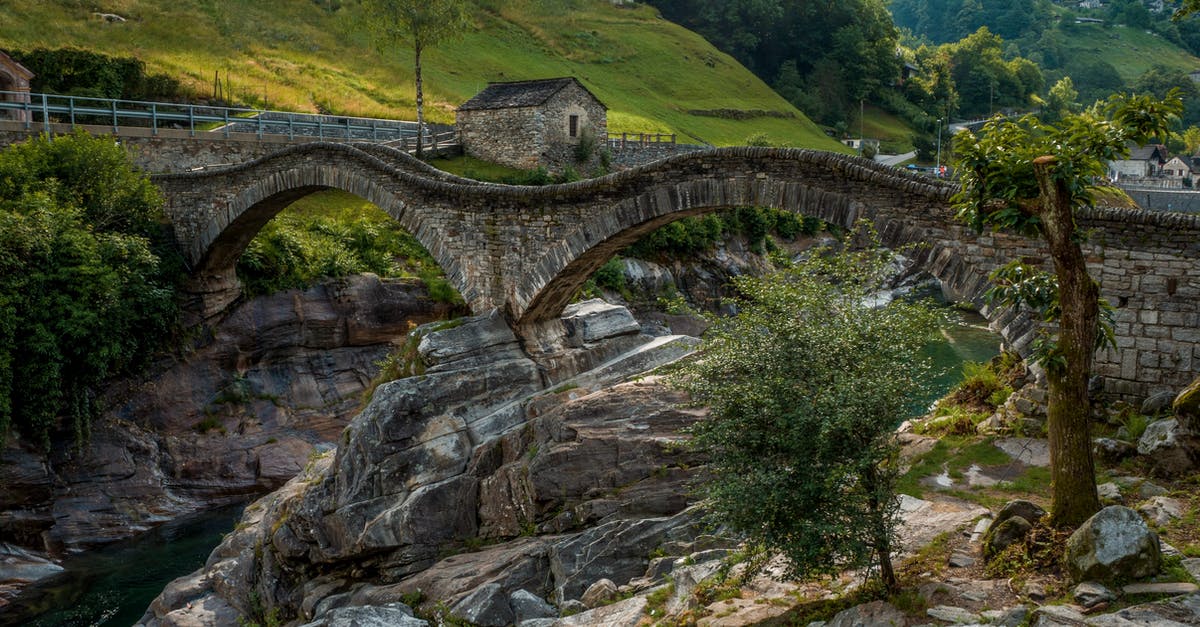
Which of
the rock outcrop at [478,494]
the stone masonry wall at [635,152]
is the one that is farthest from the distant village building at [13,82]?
the stone masonry wall at [635,152]

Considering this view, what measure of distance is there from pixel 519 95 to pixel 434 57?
70.9 ft

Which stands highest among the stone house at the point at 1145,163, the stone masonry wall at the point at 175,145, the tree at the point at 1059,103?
the tree at the point at 1059,103

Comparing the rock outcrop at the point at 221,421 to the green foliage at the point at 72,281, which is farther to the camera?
the rock outcrop at the point at 221,421

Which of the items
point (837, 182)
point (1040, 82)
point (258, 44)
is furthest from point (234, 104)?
point (1040, 82)

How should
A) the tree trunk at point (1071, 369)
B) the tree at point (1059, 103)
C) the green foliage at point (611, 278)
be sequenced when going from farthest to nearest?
the tree at point (1059, 103), the green foliage at point (611, 278), the tree trunk at point (1071, 369)

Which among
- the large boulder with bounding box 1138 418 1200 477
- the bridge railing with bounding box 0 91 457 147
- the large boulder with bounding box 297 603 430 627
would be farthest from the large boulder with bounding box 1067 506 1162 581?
the bridge railing with bounding box 0 91 457 147

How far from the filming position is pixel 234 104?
44875 mm

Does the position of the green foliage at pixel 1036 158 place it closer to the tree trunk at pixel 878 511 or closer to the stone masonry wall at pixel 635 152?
the tree trunk at pixel 878 511

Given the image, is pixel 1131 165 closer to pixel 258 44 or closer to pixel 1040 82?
pixel 1040 82

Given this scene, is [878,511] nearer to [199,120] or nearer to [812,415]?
[812,415]

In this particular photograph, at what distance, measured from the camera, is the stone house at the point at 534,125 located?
4225 centimetres

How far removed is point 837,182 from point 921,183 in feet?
4.70

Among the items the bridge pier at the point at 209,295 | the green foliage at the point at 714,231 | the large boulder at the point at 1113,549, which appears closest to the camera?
the large boulder at the point at 1113,549

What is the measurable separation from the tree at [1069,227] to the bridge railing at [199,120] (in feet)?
105
